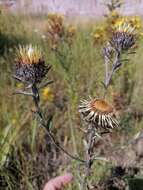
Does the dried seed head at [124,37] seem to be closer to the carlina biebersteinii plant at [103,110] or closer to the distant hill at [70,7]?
the carlina biebersteinii plant at [103,110]

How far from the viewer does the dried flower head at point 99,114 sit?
5.70 ft

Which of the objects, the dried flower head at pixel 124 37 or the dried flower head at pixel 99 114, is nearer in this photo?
the dried flower head at pixel 99 114

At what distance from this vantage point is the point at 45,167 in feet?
9.87

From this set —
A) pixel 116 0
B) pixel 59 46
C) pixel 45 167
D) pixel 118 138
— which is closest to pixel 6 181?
pixel 45 167

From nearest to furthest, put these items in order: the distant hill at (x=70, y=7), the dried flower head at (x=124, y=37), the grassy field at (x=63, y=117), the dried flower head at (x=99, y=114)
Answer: the dried flower head at (x=99, y=114), the dried flower head at (x=124, y=37), the grassy field at (x=63, y=117), the distant hill at (x=70, y=7)

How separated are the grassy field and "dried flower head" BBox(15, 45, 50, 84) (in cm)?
38

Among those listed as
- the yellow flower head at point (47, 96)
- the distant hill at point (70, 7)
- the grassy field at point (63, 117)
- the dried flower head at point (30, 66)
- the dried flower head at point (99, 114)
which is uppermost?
the dried flower head at point (30, 66)

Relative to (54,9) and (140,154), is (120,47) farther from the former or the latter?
(54,9)

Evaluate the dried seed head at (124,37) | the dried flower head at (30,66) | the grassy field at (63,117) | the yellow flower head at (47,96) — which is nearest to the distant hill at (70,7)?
the grassy field at (63,117)

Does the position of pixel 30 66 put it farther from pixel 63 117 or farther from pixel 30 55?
pixel 63 117

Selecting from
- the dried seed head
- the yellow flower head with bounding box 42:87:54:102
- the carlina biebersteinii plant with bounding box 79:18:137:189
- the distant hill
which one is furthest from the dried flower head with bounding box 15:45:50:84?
the distant hill

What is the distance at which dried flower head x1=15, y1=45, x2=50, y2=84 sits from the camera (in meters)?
1.77

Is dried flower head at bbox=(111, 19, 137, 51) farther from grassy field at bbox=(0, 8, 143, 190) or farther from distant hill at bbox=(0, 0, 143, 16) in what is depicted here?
distant hill at bbox=(0, 0, 143, 16)

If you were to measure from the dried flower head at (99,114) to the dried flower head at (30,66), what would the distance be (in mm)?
214
